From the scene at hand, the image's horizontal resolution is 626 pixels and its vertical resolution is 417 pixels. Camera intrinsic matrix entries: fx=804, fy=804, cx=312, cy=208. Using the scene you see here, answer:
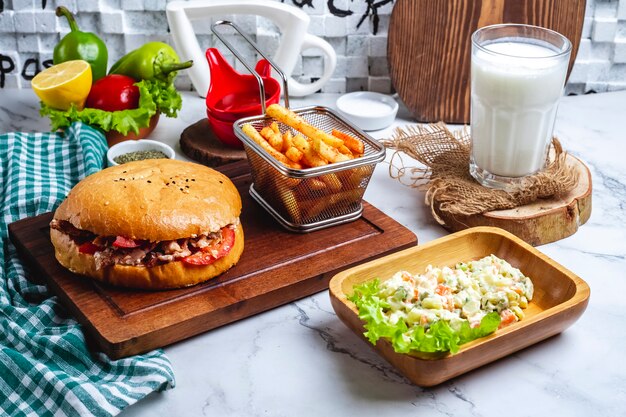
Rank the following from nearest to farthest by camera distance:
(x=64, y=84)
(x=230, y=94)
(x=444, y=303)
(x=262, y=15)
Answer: (x=444, y=303) < (x=64, y=84) < (x=230, y=94) < (x=262, y=15)

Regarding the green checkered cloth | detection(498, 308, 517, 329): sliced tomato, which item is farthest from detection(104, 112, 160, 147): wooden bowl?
detection(498, 308, 517, 329): sliced tomato

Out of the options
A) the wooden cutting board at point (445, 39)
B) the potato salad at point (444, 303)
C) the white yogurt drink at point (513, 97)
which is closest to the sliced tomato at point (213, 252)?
the potato salad at point (444, 303)

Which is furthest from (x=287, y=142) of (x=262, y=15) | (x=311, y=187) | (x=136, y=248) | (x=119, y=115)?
(x=262, y=15)

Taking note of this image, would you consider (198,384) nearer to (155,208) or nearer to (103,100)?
(155,208)

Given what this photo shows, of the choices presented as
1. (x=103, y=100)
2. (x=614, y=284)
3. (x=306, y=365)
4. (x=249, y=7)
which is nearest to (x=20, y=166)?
(x=103, y=100)

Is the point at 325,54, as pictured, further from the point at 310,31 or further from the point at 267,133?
the point at 267,133

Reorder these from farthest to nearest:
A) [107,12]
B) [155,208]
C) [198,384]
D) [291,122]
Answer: [107,12] < [291,122] < [155,208] < [198,384]

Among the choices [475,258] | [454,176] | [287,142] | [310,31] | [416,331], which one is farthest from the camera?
[310,31]
